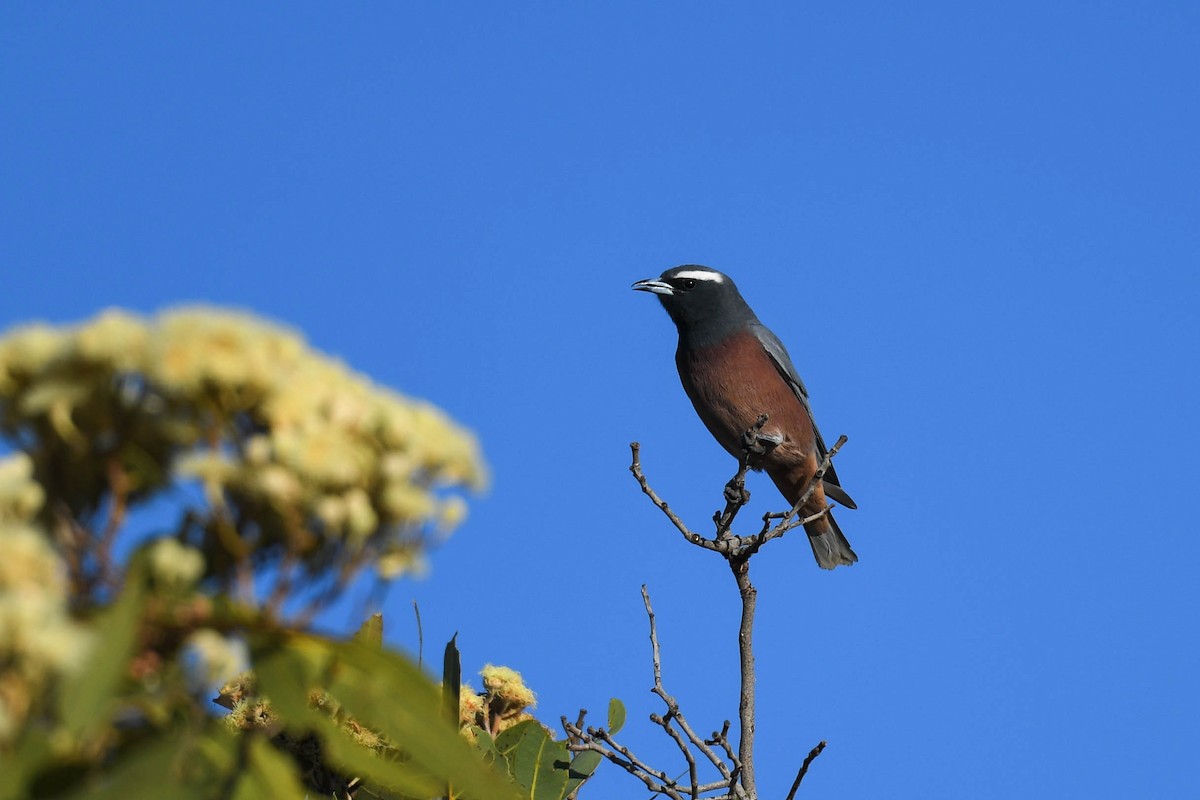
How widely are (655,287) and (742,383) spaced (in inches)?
46.6

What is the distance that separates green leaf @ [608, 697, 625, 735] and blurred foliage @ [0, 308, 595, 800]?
2.93 meters

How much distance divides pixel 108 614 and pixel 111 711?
0.35ft

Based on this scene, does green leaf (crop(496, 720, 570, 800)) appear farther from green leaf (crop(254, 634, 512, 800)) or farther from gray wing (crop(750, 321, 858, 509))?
gray wing (crop(750, 321, 858, 509))

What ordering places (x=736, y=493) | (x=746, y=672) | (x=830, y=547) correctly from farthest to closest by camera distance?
(x=830, y=547)
(x=736, y=493)
(x=746, y=672)

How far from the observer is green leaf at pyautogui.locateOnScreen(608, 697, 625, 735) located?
465 cm

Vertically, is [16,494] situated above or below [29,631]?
above

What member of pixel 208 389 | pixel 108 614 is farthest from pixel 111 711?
pixel 208 389

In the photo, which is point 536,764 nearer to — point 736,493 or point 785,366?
point 736,493

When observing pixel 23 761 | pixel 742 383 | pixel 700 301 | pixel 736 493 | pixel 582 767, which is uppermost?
pixel 700 301

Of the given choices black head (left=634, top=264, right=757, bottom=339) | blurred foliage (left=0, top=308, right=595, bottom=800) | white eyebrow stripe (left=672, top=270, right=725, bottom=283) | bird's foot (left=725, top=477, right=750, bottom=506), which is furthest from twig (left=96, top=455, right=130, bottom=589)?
white eyebrow stripe (left=672, top=270, right=725, bottom=283)

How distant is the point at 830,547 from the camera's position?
10352 millimetres

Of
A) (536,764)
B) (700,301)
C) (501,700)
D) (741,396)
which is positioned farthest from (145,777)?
(700,301)

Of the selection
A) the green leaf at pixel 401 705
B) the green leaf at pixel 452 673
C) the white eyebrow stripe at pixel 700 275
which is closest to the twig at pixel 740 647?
the green leaf at pixel 452 673

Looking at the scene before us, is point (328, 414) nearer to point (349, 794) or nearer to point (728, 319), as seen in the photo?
point (349, 794)
